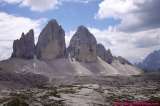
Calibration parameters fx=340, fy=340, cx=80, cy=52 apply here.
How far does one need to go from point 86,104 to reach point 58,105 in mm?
6363

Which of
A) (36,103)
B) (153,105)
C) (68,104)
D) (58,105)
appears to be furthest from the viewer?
(68,104)

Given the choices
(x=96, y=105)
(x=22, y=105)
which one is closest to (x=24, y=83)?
(x=96, y=105)

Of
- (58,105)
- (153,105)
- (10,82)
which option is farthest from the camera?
(10,82)

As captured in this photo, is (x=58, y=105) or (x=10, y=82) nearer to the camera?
(x=58, y=105)

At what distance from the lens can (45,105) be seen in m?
40.7

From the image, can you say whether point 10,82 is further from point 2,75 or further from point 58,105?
point 58,105

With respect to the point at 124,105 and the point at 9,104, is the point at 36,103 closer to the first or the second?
the point at 9,104

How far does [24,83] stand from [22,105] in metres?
152

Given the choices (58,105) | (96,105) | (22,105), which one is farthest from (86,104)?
(22,105)

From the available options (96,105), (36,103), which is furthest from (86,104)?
(36,103)

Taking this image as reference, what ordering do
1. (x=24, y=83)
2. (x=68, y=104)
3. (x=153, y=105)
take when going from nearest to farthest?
(x=153, y=105) < (x=68, y=104) < (x=24, y=83)

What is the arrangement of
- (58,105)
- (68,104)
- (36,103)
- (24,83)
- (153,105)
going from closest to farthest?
(153,105), (36,103), (58,105), (68,104), (24,83)

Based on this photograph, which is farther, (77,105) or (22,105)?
(77,105)

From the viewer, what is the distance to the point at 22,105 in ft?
108
